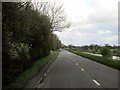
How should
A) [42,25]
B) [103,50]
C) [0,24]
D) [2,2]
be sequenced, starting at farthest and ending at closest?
[103,50] < [42,25] < [2,2] < [0,24]

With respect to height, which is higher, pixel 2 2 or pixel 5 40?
pixel 2 2

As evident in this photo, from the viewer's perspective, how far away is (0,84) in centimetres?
1147

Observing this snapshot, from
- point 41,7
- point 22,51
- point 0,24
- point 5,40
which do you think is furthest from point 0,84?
point 41,7

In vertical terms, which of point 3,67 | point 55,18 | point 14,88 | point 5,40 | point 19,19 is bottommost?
point 14,88

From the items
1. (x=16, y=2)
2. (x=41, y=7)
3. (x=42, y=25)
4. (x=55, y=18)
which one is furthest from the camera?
(x=55, y=18)

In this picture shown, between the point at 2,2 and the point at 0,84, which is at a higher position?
the point at 2,2

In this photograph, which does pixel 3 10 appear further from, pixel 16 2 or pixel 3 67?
pixel 3 67

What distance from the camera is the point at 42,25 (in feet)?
104

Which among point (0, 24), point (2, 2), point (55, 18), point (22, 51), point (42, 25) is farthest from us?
point (55, 18)

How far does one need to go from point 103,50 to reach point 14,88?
37.6 m

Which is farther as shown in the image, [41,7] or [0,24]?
[41,7]

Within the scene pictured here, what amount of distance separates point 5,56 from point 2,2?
2.42 metres

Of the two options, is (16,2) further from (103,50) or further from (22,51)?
(103,50)

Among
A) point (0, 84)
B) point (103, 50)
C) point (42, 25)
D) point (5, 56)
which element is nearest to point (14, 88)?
point (0, 84)
